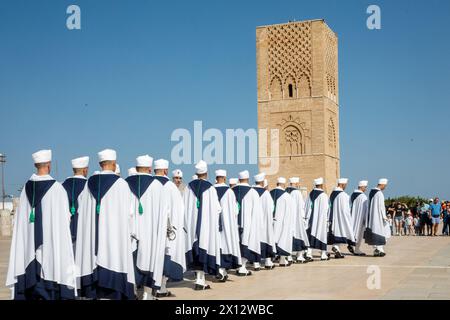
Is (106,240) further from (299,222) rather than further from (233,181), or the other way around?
(299,222)

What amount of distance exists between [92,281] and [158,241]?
39.8 inches

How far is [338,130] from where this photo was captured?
42656 mm

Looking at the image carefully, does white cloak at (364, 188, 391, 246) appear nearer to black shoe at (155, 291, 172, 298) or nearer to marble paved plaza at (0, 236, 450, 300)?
marble paved plaza at (0, 236, 450, 300)

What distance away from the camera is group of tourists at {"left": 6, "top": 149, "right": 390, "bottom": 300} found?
21.2 feet

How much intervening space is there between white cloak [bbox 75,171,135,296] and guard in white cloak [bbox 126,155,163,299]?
0.51 meters

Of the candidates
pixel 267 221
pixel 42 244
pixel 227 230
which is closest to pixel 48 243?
pixel 42 244

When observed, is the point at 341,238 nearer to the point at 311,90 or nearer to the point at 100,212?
the point at 100,212

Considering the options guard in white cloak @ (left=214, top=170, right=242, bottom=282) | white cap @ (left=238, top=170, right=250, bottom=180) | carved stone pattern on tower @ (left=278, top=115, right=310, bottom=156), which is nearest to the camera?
guard in white cloak @ (left=214, top=170, right=242, bottom=282)

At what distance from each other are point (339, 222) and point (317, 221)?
552 millimetres

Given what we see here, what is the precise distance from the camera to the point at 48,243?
649 centimetres

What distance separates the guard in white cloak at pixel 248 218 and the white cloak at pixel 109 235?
13.5 feet

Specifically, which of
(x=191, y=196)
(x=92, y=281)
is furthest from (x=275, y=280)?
(x=92, y=281)

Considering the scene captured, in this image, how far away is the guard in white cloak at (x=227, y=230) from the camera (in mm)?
9789

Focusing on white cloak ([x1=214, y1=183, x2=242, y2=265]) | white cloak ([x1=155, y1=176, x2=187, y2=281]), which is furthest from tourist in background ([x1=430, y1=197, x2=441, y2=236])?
white cloak ([x1=155, y1=176, x2=187, y2=281])
